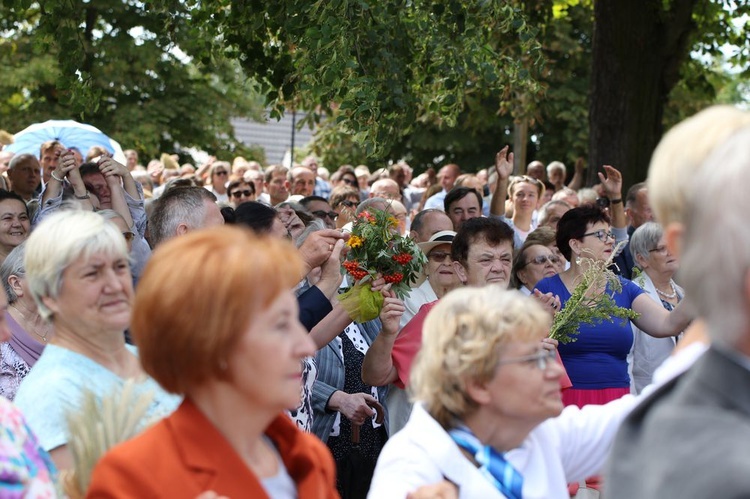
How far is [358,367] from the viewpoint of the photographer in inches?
252

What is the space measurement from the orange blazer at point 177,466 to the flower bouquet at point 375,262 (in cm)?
297

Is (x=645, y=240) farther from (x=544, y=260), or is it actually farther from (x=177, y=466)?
(x=177, y=466)

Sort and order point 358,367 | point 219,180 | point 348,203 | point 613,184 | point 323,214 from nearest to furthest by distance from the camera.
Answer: point 358,367 < point 323,214 < point 613,184 < point 348,203 < point 219,180

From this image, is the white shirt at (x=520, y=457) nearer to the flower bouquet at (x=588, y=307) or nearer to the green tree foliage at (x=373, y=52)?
the flower bouquet at (x=588, y=307)

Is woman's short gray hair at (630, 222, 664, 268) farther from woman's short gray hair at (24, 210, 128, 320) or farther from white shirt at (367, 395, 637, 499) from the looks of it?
woman's short gray hair at (24, 210, 128, 320)

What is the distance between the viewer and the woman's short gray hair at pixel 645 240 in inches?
302

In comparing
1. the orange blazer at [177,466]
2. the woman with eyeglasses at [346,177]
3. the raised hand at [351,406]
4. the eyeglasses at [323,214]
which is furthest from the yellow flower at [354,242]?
the woman with eyeglasses at [346,177]

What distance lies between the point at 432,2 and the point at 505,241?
9.57 feet

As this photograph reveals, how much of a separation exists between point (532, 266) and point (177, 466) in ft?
17.2

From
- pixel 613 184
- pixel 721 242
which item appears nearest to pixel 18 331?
pixel 721 242

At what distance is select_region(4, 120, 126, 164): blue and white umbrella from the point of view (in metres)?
11.2

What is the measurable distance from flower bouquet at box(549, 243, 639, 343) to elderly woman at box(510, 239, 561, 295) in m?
1.17

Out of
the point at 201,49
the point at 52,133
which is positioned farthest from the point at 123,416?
the point at 52,133

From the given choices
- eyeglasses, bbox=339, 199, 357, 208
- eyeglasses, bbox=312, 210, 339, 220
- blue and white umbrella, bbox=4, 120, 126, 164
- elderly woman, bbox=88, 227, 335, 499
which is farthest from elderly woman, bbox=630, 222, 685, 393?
blue and white umbrella, bbox=4, 120, 126, 164
